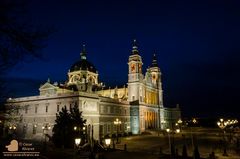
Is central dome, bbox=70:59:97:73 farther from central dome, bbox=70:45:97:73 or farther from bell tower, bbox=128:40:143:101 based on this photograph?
bell tower, bbox=128:40:143:101

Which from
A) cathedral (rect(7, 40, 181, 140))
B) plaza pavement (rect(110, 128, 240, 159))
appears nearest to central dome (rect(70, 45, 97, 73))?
cathedral (rect(7, 40, 181, 140))

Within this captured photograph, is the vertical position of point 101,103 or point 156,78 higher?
point 156,78

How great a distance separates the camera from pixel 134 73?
73375 mm

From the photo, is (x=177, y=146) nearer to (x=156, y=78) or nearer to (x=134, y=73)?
(x=134, y=73)

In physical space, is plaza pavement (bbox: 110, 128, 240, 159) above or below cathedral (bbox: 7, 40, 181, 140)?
below

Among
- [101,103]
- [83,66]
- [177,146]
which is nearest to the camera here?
[177,146]

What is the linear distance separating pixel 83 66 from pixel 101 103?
89.9ft

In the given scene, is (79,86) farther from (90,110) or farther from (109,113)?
(90,110)

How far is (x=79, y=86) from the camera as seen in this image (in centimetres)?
6756

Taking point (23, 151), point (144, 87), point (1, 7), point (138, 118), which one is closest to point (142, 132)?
point (138, 118)

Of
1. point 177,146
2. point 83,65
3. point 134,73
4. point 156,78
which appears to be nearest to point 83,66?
point 83,65

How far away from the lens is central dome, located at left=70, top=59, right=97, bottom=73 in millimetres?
79925

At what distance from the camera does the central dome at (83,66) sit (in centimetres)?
7993

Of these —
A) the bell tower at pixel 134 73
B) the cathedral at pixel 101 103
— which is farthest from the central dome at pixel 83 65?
the bell tower at pixel 134 73
